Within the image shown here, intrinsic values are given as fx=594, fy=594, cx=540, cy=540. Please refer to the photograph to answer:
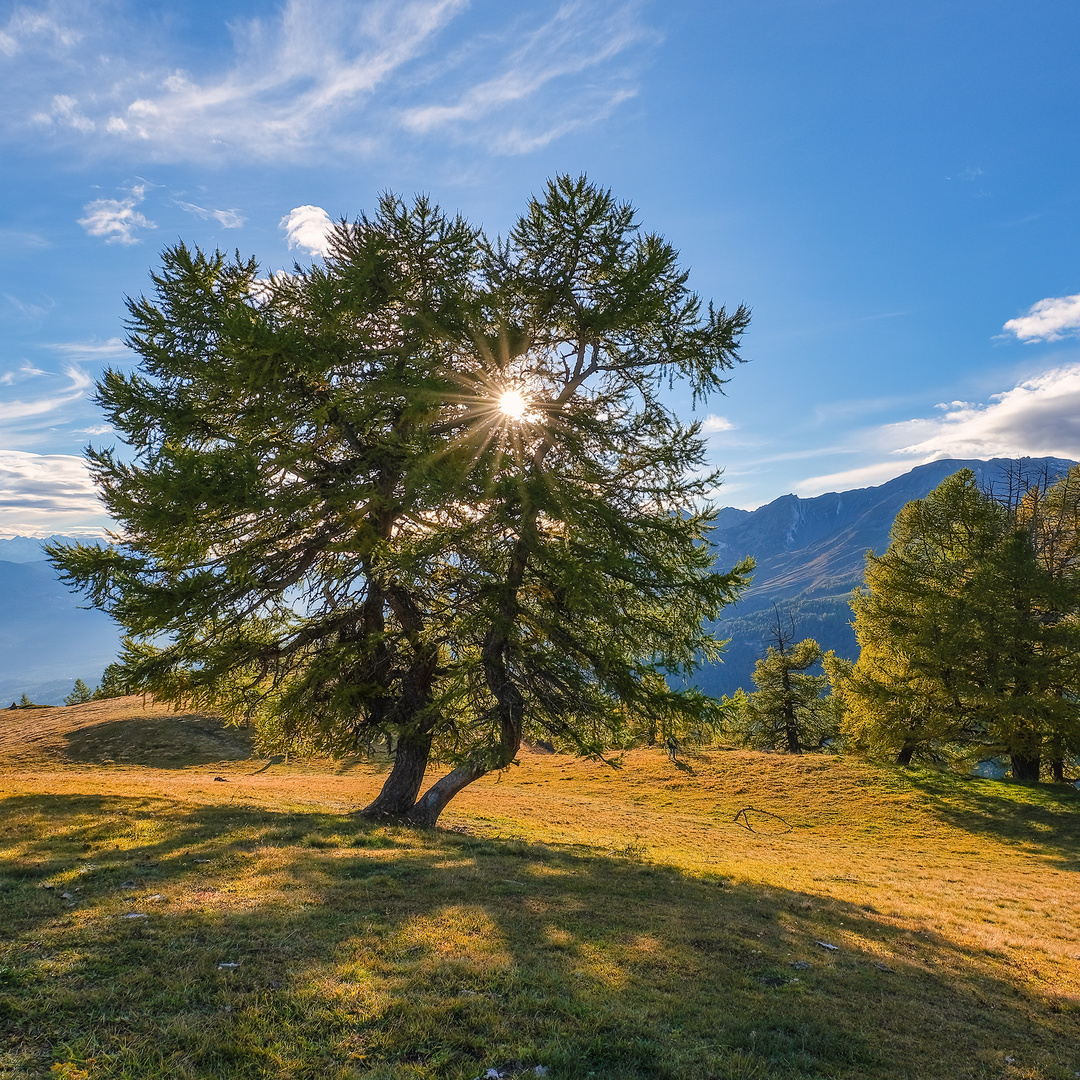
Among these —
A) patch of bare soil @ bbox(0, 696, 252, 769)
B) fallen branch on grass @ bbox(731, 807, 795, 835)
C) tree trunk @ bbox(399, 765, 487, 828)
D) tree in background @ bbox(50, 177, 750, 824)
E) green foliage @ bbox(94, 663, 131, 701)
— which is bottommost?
fallen branch on grass @ bbox(731, 807, 795, 835)

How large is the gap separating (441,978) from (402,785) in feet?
33.6

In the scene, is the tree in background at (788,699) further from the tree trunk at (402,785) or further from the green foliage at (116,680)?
the green foliage at (116,680)

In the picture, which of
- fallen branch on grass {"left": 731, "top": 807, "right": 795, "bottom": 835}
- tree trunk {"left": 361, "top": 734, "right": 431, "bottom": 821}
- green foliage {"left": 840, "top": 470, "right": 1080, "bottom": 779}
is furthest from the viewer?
green foliage {"left": 840, "top": 470, "right": 1080, "bottom": 779}

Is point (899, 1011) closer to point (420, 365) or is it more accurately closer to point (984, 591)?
point (420, 365)

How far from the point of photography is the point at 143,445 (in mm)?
14102

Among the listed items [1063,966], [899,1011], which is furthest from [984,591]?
[899,1011]

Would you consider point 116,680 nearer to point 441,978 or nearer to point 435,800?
point 435,800

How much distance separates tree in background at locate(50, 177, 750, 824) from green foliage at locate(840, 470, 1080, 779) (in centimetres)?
2256

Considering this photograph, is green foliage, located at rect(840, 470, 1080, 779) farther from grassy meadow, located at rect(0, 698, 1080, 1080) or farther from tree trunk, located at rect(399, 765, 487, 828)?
tree trunk, located at rect(399, 765, 487, 828)

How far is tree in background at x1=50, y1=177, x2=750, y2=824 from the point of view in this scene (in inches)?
480

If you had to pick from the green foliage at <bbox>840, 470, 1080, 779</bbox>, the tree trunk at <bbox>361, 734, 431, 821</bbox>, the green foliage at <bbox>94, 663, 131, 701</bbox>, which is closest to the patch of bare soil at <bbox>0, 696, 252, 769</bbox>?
the green foliage at <bbox>94, 663, 131, 701</bbox>

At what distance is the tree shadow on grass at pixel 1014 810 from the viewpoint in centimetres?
Result: 2252

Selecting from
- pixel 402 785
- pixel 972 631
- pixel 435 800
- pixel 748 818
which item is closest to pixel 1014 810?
pixel 972 631

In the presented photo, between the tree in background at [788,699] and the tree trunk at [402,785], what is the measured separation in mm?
33485
